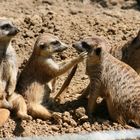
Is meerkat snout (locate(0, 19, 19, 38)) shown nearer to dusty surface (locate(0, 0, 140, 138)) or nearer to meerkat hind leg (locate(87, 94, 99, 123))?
dusty surface (locate(0, 0, 140, 138))

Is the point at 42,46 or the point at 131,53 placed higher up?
the point at 42,46

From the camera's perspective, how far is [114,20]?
A: 905cm

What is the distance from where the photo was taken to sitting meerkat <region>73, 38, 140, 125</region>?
262 inches

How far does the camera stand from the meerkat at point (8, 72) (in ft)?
22.3

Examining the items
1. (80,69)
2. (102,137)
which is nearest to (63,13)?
(80,69)

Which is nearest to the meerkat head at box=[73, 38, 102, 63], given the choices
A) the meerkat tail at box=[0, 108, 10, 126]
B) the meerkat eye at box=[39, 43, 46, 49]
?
the meerkat eye at box=[39, 43, 46, 49]

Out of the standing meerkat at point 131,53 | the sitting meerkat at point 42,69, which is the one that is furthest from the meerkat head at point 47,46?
the standing meerkat at point 131,53

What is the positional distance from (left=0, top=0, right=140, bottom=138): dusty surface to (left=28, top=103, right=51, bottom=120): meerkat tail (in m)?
0.06

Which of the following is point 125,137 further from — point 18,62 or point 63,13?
point 63,13

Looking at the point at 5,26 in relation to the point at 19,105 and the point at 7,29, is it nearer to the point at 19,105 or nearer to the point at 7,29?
the point at 7,29

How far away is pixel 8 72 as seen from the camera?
23.4 ft

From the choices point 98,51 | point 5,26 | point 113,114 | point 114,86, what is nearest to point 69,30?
point 5,26

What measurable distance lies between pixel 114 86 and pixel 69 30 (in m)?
1.96

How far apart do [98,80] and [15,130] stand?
33.9 inches
